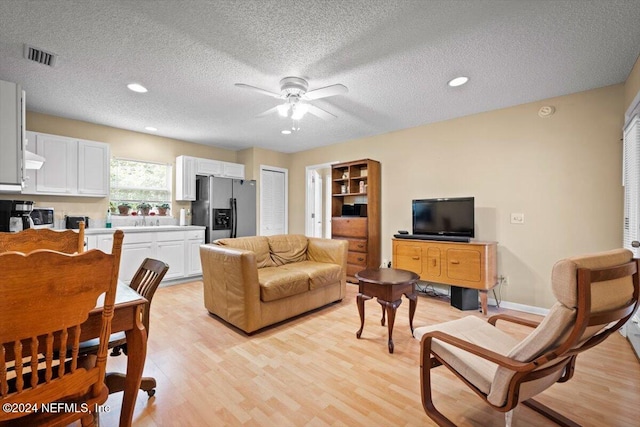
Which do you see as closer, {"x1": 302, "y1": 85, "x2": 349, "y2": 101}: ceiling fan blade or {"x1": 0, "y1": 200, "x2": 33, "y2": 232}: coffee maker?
{"x1": 302, "y1": 85, "x2": 349, "y2": 101}: ceiling fan blade

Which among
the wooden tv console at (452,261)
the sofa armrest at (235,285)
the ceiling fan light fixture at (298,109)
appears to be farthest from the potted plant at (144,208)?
the wooden tv console at (452,261)

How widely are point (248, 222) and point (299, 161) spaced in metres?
1.79

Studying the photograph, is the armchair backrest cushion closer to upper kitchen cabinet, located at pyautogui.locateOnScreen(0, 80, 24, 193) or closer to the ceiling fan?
the ceiling fan

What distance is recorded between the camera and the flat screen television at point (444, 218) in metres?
3.53

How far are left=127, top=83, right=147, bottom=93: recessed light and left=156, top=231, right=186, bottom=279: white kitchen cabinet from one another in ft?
7.20

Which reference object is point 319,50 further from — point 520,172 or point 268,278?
point 520,172

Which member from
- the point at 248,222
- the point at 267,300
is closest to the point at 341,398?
the point at 267,300

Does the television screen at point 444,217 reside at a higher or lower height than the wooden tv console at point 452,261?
higher

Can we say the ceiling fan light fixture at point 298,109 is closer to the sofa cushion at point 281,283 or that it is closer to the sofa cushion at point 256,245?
the sofa cushion at point 256,245

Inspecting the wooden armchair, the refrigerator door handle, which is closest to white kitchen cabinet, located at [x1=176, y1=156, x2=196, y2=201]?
the refrigerator door handle

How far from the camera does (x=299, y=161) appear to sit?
241 inches

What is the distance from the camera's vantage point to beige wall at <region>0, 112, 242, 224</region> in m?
3.82

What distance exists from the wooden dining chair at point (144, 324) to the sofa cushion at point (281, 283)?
1.07 m

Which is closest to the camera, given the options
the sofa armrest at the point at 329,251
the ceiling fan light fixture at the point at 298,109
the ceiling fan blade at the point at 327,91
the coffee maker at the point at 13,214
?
the ceiling fan blade at the point at 327,91
